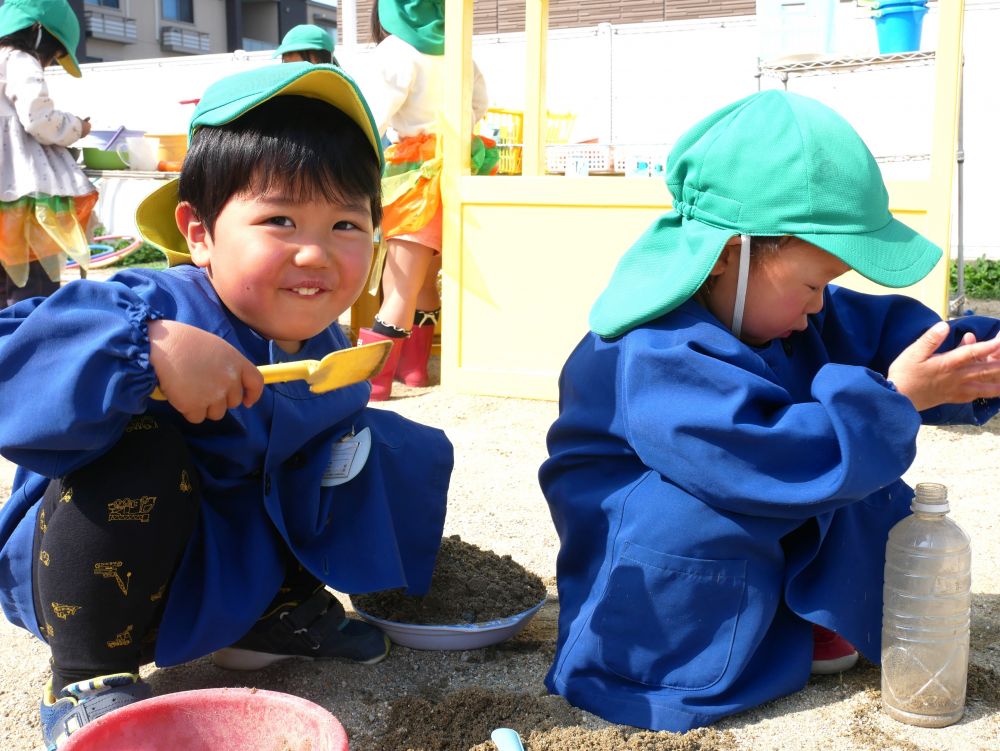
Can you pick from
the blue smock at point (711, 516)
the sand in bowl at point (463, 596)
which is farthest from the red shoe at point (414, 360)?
the blue smock at point (711, 516)

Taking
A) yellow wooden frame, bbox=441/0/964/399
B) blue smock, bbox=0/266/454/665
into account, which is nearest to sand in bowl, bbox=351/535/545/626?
blue smock, bbox=0/266/454/665

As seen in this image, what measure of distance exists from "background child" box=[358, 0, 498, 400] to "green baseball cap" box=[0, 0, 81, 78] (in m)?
1.48

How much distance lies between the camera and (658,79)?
8.92 m

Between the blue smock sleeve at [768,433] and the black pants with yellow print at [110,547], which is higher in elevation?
the blue smock sleeve at [768,433]

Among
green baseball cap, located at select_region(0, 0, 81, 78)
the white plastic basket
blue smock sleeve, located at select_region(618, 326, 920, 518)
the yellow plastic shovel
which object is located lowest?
blue smock sleeve, located at select_region(618, 326, 920, 518)

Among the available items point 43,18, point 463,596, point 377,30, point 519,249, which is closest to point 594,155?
point 377,30

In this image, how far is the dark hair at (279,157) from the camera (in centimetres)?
151

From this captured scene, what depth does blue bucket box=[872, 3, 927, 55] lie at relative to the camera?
3.97 meters

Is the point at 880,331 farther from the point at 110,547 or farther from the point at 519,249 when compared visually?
the point at 519,249

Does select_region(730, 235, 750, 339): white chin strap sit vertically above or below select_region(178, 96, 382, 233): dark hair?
below

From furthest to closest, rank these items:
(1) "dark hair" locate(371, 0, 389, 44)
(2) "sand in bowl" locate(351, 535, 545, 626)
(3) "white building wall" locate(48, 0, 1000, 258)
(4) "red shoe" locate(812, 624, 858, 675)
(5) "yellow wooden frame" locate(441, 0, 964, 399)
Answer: (3) "white building wall" locate(48, 0, 1000, 258)
(1) "dark hair" locate(371, 0, 389, 44)
(5) "yellow wooden frame" locate(441, 0, 964, 399)
(2) "sand in bowl" locate(351, 535, 545, 626)
(4) "red shoe" locate(812, 624, 858, 675)

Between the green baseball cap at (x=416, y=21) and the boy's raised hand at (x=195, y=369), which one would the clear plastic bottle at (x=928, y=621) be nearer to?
the boy's raised hand at (x=195, y=369)

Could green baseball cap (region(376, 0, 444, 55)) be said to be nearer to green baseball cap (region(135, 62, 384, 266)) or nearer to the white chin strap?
green baseball cap (region(135, 62, 384, 266))

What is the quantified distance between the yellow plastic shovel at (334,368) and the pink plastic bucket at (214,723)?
402mm
